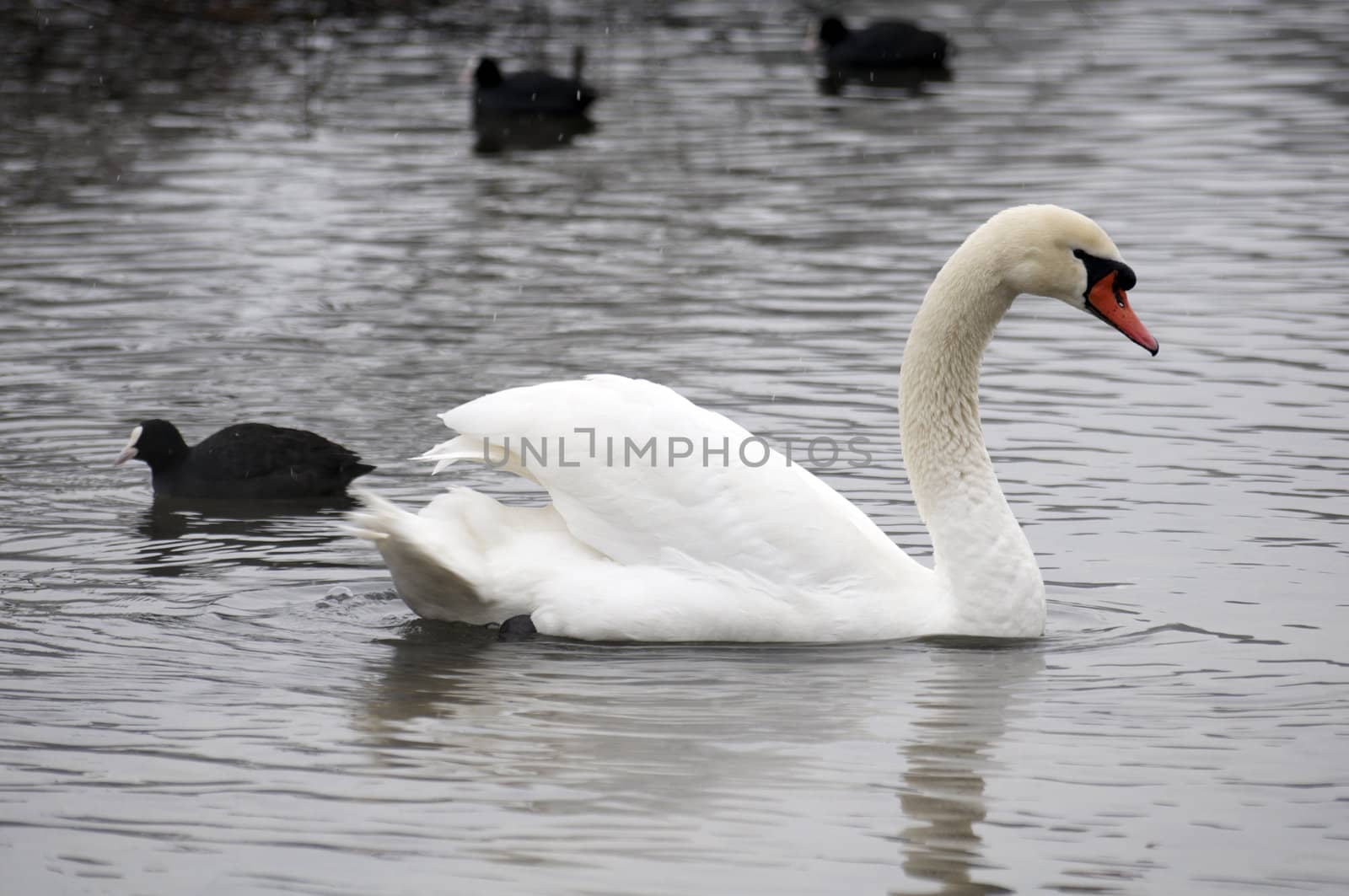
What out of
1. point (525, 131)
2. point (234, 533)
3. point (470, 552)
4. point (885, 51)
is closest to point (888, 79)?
point (885, 51)

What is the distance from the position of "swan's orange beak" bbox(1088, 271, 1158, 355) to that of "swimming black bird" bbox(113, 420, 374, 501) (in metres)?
3.80

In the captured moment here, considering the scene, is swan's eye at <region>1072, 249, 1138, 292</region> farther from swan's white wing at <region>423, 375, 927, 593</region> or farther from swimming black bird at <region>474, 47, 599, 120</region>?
swimming black bird at <region>474, 47, 599, 120</region>

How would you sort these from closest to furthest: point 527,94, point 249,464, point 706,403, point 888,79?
point 249,464 < point 706,403 < point 527,94 < point 888,79

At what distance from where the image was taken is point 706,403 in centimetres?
1122

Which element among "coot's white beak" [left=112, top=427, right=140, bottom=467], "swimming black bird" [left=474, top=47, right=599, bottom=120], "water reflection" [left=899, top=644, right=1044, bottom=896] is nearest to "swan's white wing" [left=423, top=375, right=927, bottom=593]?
"water reflection" [left=899, top=644, right=1044, bottom=896]

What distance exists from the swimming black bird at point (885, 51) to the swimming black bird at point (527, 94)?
14.1ft

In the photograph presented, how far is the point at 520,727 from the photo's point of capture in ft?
21.6

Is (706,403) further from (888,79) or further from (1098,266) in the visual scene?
(888,79)

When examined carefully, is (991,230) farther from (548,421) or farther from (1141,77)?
(1141,77)

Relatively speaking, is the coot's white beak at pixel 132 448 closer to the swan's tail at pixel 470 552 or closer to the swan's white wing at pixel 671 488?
the swan's tail at pixel 470 552

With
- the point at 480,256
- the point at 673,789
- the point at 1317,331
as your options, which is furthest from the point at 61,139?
the point at 673,789

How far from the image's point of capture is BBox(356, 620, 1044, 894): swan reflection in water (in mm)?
5727

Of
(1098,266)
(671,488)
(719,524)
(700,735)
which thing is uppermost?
(1098,266)

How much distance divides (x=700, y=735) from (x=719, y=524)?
1.08 m
